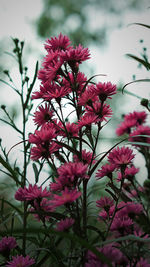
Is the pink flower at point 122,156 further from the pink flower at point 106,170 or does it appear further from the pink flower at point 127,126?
the pink flower at point 127,126

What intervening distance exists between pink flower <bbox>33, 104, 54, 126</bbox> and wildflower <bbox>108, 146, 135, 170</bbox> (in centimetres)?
13

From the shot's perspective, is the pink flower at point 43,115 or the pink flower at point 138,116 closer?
the pink flower at point 43,115

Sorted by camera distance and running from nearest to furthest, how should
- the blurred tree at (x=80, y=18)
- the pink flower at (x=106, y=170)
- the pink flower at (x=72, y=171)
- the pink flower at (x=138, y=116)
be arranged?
1. the pink flower at (x=72, y=171)
2. the pink flower at (x=106, y=170)
3. the pink flower at (x=138, y=116)
4. the blurred tree at (x=80, y=18)

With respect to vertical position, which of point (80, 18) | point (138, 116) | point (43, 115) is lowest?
point (43, 115)

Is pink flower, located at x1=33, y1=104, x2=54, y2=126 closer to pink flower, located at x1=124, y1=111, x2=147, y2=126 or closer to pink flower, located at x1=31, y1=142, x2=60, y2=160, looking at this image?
pink flower, located at x1=31, y1=142, x2=60, y2=160

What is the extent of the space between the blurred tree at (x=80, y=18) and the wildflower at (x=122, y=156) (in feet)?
9.07

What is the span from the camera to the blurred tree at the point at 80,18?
290 centimetres

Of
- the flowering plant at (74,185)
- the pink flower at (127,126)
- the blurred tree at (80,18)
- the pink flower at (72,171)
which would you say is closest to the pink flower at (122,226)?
the flowering plant at (74,185)

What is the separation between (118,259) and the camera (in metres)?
0.26

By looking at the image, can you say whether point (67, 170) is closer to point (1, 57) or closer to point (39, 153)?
point (39, 153)

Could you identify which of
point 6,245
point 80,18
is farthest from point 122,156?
point 80,18

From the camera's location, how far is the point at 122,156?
1.22 feet

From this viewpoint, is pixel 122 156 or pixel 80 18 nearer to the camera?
pixel 122 156

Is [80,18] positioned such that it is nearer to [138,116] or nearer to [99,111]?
[138,116]
